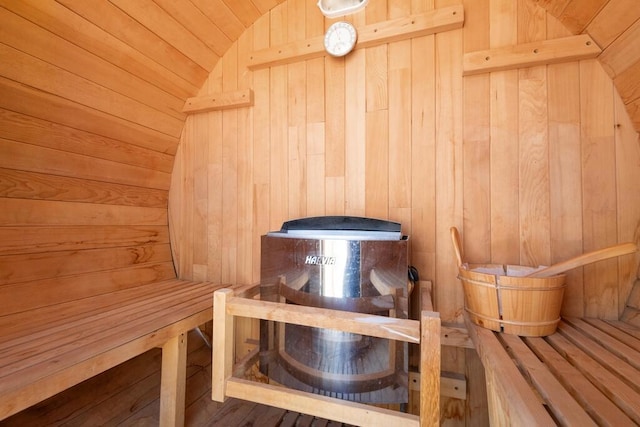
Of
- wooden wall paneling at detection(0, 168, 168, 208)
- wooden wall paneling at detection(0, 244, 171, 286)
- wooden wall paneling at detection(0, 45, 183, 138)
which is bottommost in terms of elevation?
wooden wall paneling at detection(0, 244, 171, 286)

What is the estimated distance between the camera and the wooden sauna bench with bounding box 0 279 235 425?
647 mm

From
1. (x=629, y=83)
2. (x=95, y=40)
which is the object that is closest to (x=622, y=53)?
(x=629, y=83)

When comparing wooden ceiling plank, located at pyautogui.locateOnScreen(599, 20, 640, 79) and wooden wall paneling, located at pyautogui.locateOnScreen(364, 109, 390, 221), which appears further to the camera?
wooden wall paneling, located at pyautogui.locateOnScreen(364, 109, 390, 221)

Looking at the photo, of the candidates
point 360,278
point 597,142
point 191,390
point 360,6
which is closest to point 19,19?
point 360,6

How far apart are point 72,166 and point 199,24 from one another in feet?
2.80

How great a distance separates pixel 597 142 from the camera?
956mm

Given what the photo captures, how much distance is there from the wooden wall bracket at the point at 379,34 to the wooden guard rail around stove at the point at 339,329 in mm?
1113

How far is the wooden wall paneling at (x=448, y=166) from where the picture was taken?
1089 mm

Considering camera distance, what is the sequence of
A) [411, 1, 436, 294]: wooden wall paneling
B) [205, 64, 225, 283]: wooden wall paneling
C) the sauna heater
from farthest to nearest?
[205, 64, 225, 283]: wooden wall paneling, [411, 1, 436, 294]: wooden wall paneling, the sauna heater

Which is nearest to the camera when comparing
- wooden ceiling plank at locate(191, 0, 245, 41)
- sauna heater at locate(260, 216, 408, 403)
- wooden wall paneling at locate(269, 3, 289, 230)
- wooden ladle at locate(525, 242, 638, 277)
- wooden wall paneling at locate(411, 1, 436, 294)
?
wooden ladle at locate(525, 242, 638, 277)

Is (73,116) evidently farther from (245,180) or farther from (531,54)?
(531,54)

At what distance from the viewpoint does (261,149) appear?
139 cm

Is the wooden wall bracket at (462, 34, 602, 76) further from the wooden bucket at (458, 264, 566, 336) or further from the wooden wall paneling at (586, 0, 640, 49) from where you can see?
the wooden bucket at (458, 264, 566, 336)

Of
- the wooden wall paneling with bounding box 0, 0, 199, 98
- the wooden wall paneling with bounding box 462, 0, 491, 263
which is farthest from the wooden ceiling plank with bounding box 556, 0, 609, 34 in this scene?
the wooden wall paneling with bounding box 0, 0, 199, 98
